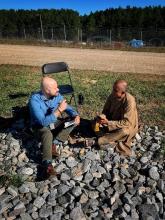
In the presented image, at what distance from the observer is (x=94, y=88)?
38.6 feet

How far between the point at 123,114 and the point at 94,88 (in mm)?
4961

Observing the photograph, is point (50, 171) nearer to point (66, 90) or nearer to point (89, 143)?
point (89, 143)

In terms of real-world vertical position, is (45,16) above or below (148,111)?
above

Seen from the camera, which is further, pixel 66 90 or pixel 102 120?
pixel 66 90

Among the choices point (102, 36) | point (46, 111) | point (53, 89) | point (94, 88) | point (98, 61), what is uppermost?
point (102, 36)

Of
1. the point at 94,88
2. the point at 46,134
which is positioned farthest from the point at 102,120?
the point at 94,88

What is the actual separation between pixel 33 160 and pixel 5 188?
3.20 feet

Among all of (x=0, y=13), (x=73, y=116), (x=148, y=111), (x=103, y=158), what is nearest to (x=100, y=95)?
(x=148, y=111)

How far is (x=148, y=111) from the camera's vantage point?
9305 mm

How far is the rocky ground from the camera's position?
495 cm

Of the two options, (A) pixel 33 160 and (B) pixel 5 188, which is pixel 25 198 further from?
(A) pixel 33 160

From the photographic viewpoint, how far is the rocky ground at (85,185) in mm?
4945

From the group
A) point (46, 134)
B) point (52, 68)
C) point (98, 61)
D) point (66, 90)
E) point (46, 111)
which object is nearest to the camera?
point (46, 134)

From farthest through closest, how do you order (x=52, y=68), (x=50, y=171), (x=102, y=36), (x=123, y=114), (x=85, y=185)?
(x=102, y=36), (x=52, y=68), (x=123, y=114), (x=50, y=171), (x=85, y=185)
